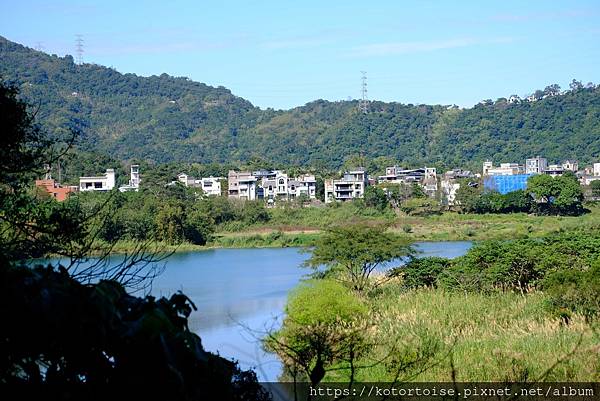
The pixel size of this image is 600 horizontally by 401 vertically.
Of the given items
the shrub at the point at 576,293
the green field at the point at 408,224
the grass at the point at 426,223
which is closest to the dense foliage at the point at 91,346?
the shrub at the point at 576,293

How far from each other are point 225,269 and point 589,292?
1168cm

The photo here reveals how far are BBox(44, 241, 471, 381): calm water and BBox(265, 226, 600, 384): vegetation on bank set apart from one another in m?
0.54

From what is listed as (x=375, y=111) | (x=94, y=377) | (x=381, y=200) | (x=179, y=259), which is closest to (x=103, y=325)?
(x=94, y=377)

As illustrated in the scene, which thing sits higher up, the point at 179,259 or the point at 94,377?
the point at 94,377

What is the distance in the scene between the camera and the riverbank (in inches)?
1001

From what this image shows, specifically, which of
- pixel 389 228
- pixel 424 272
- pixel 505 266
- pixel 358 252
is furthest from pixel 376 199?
pixel 505 266

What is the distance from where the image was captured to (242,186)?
38.1m

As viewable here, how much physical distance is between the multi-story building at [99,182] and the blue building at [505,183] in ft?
51.1

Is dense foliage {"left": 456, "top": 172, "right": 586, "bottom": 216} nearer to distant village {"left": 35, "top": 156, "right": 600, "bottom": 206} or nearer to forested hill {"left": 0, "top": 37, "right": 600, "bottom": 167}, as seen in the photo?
distant village {"left": 35, "top": 156, "right": 600, "bottom": 206}

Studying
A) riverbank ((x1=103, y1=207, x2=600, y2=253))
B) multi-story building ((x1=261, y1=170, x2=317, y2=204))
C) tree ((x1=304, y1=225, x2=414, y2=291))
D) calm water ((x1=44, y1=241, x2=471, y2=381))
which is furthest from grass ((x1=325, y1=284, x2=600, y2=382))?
multi-story building ((x1=261, y1=170, x2=317, y2=204))

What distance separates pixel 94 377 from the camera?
1.67 metres

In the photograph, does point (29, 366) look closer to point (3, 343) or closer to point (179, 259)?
point (3, 343)

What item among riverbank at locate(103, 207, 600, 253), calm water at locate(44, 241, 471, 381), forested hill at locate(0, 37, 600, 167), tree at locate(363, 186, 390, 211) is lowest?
calm water at locate(44, 241, 471, 381)

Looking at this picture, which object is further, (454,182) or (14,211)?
(454,182)
